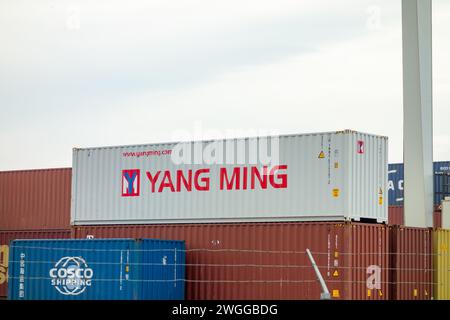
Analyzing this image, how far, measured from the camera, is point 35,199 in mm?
35938

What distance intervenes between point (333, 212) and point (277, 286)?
→ 2.67m

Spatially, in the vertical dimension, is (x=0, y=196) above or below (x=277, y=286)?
above

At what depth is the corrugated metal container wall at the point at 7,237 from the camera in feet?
111

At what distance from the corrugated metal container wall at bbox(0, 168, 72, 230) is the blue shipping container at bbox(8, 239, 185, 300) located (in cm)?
701

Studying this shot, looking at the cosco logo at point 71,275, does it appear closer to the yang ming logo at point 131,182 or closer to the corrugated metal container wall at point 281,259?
the corrugated metal container wall at point 281,259

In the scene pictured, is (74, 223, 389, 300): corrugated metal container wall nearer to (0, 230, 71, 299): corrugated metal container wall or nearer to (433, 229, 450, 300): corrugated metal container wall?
(433, 229, 450, 300): corrugated metal container wall

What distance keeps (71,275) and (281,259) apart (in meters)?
6.05

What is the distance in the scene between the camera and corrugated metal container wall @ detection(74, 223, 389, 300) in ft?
81.6

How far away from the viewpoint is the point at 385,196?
2670 cm

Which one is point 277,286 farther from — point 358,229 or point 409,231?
point 409,231

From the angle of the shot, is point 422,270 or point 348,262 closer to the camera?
point 348,262

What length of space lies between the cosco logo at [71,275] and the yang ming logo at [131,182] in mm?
3147

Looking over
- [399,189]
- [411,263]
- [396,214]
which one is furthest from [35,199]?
[399,189]

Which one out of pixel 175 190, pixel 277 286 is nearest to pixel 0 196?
pixel 175 190
